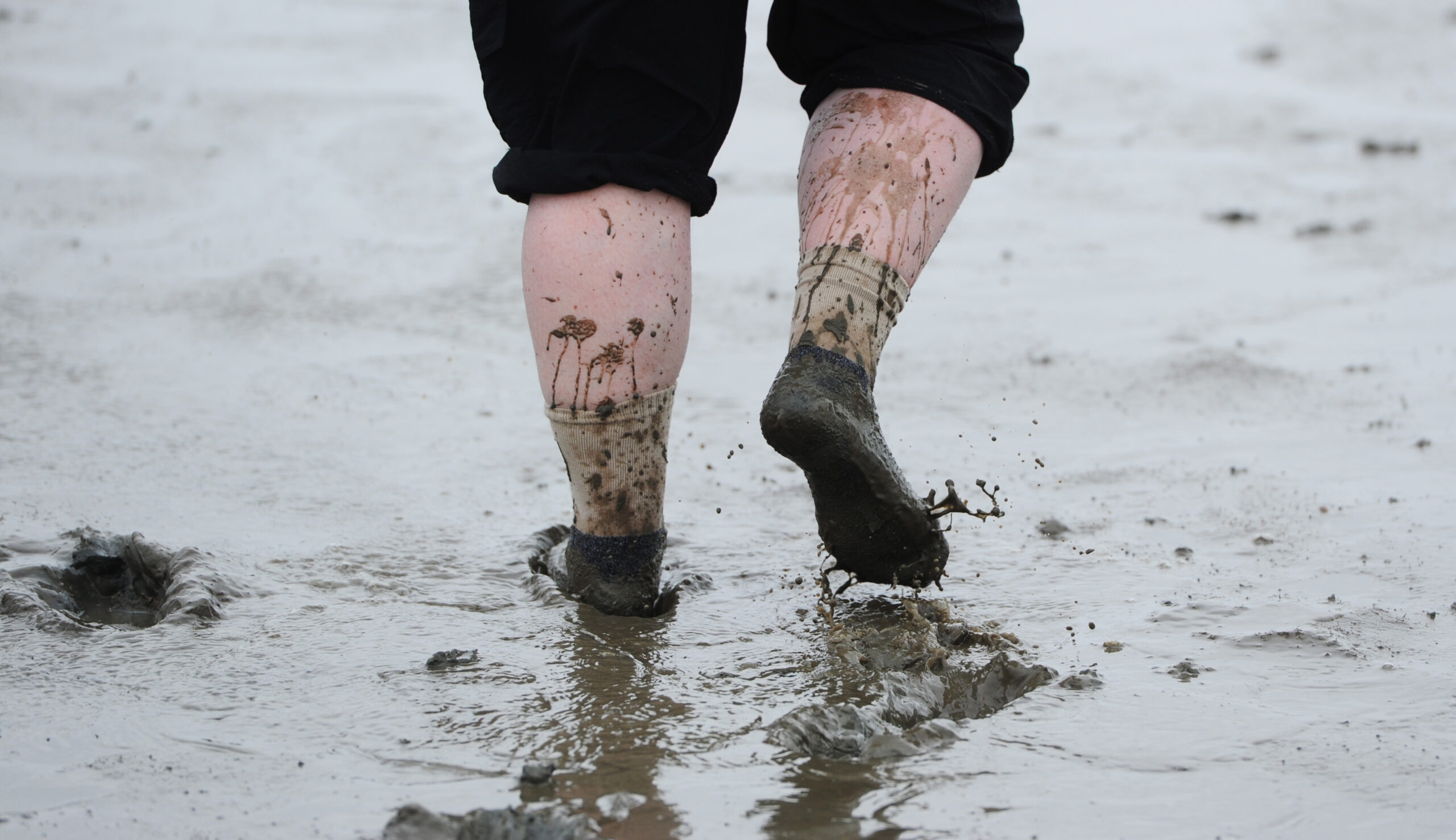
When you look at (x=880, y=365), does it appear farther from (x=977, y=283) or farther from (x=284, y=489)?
(x=284, y=489)

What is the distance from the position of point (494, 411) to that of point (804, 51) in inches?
48.5

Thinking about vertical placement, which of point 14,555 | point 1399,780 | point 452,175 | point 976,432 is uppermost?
point 452,175

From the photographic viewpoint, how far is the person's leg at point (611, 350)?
5.82 feet

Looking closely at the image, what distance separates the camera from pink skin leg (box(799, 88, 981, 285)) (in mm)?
1824

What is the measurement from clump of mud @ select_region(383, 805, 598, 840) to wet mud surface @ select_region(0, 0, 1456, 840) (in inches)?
0.4

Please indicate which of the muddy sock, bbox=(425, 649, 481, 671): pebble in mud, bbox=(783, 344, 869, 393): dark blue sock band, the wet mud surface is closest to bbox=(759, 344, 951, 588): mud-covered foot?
bbox=(783, 344, 869, 393): dark blue sock band

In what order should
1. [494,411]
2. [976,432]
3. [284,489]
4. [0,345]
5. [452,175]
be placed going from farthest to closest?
[452,175]
[0,345]
[494,411]
[976,432]
[284,489]

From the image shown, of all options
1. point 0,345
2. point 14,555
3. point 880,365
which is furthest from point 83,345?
point 880,365

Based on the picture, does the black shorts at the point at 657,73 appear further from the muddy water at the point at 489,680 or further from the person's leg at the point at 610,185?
the muddy water at the point at 489,680

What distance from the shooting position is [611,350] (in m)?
1.80

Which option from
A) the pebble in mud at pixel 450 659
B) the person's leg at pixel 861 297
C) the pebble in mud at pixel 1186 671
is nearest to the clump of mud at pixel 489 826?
the pebble in mud at pixel 450 659

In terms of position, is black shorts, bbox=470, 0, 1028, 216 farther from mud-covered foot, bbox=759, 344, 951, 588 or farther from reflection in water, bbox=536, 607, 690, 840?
reflection in water, bbox=536, 607, 690, 840

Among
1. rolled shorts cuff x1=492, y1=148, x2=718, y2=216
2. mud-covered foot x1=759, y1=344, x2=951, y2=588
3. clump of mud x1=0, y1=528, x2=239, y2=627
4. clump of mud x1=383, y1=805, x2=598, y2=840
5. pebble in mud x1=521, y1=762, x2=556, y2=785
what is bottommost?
clump of mud x1=383, y1=805, x2=598, y2=840

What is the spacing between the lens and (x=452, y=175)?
5.23 metres
